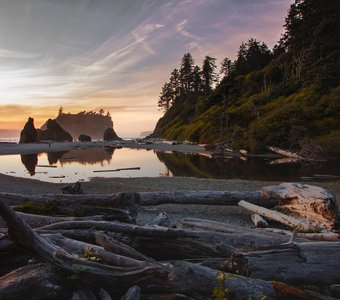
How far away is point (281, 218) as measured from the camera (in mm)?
10602

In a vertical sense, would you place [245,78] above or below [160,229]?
above

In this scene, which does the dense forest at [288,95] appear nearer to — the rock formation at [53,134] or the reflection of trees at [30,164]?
the reflection of trees at [30,164]

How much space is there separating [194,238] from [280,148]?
41485mm

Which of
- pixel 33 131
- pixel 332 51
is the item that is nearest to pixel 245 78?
pixel 332 51

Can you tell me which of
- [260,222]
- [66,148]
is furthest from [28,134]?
[260,222]

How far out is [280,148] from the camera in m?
45.1

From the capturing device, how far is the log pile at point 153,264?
4.92m

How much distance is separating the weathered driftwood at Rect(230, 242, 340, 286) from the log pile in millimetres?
16

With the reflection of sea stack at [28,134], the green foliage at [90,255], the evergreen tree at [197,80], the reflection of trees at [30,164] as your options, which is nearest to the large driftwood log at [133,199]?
the green foliage at [90,255]

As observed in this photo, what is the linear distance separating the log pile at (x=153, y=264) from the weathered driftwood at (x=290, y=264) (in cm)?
2

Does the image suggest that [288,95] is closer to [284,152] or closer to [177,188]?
[284,152]

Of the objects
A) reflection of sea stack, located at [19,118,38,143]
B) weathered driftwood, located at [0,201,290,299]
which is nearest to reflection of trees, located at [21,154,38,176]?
weathered driftwood, located at [0,201,290,299]

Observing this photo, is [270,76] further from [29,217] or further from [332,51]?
[29,217]

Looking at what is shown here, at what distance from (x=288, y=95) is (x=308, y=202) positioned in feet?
200
